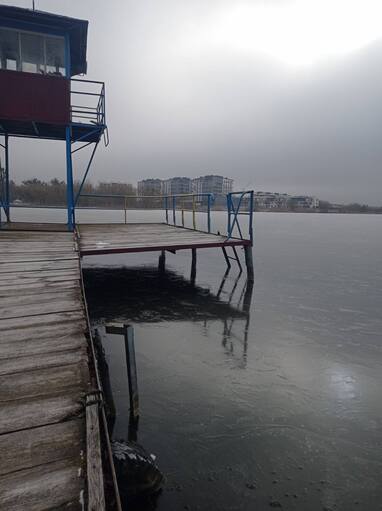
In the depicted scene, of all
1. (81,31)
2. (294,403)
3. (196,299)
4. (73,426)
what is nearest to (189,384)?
(294,403)

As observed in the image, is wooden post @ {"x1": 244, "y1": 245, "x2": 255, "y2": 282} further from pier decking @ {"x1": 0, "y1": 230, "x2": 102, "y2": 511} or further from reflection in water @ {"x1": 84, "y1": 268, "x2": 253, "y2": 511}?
pier decking @ {"x1": 0, "y1": 230, "x2": 102, "y2": 511}

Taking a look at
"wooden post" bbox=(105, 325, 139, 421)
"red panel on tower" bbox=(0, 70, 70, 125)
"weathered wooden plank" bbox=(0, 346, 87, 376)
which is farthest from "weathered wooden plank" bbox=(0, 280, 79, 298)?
"red panel on tower" bbox=(0, 70, 70, 125)

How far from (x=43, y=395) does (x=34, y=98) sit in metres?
11.2

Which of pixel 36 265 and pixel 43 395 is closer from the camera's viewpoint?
pixel 43 395

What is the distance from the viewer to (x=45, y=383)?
2.56 m

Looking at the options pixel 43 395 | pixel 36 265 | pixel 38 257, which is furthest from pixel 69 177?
pixel 43 395

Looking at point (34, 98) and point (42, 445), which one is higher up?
point (34, 98)

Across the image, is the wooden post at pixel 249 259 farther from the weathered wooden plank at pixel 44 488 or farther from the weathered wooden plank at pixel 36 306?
the weathered wooden plank at pixel 44 488

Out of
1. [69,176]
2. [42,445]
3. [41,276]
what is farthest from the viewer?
[69,176]

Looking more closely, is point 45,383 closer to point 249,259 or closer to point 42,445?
point 42,445

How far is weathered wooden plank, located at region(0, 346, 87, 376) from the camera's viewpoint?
2.77 m

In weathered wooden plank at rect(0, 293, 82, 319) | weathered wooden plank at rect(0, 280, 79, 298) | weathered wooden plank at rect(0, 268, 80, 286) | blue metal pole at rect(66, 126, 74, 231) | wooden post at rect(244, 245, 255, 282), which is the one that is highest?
blue metal pole at rect(66, 126, 74, 231)

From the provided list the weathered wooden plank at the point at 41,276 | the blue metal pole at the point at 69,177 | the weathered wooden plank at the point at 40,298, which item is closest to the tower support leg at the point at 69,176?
the blue metal pole at the point at 69,177

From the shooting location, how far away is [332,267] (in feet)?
54.9
